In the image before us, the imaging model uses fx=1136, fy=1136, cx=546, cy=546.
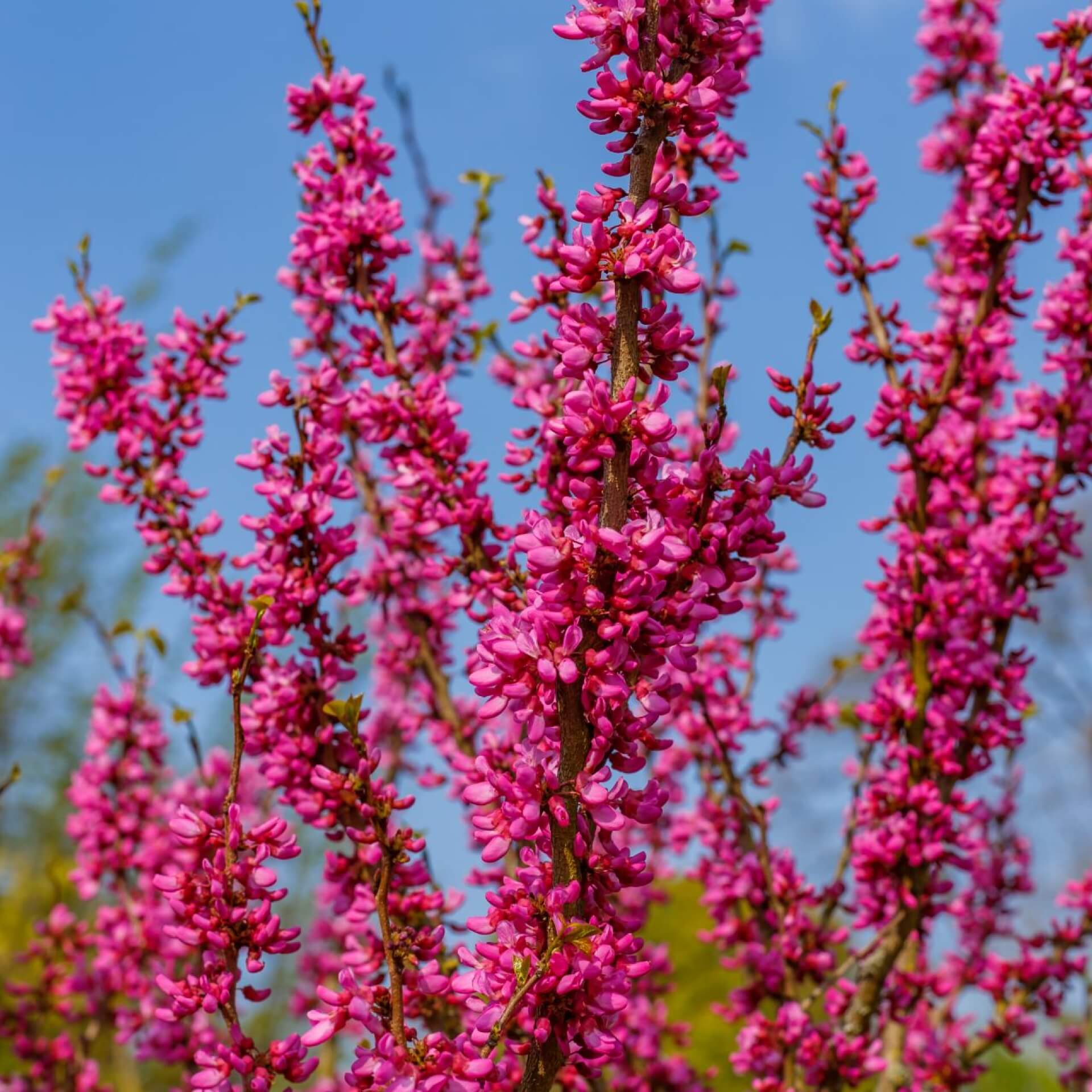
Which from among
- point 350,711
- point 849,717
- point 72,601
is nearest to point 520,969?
point 350,711

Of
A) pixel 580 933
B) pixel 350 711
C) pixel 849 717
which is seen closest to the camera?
pixel 580 933

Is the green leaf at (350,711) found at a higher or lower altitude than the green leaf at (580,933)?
higher

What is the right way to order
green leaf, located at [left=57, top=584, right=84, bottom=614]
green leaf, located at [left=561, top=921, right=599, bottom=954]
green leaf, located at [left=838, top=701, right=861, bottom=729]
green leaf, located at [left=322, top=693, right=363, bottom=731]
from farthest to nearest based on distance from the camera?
green leaf, located at [left=57, top=584, right=84, bottom=614] < green leaf, located at [left=838, top=701, right=861, bottom=729] < green leaf, located at [left=322, top=693, right=363, bottom=731] < green leaf, located at [left=561, top=921, right=599, bottom=954]

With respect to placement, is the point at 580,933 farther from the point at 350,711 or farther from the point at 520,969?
the point at 350,711

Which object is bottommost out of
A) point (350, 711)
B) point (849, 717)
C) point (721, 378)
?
point (350, 711)

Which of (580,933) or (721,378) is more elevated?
(721,378)

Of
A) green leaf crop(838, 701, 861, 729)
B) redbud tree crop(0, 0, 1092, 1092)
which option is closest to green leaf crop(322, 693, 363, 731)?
redbud tree crop(0, 0, 1092, 1092)

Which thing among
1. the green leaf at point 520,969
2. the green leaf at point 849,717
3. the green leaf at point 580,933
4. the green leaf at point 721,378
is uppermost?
the green leaf at point 849,717

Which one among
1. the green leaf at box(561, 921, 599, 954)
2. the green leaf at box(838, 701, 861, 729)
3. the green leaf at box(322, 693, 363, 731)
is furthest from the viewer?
the green leaf at box(838, 701, 861, 729)

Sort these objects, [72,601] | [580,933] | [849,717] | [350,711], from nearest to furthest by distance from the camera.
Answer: [580,933] < [350,711] < [849,717] < [72,601]

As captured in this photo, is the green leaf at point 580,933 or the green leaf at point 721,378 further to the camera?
the green leaf at point 721,378

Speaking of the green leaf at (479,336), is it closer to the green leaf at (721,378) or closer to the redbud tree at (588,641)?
the redbud tree at (588,641)

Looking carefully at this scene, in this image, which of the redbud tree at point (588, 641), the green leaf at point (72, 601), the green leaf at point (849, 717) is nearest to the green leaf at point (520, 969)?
the redbud tree at point (588, 641)

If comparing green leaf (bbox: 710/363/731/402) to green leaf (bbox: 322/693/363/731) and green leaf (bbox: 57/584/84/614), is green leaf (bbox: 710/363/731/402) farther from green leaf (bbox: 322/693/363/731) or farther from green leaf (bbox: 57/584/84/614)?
green leaf (bbox: 57/584/84/614)
